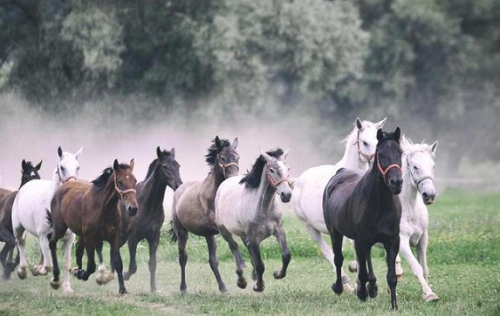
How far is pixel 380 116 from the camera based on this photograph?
2253 inches

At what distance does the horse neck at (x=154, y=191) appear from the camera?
1700 cm

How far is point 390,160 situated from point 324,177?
4175 mm

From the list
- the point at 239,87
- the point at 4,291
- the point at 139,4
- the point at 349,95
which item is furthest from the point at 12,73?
the point at 4,291

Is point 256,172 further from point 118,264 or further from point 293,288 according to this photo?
point 118,264

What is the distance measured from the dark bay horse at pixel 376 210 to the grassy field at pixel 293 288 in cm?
44

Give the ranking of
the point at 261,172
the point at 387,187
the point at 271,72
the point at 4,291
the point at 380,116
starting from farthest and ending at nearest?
1. the point at 380,116
2. the point at 271,72
3. the point at 4,291
4. the point at 261,172
5. the point at 387,187

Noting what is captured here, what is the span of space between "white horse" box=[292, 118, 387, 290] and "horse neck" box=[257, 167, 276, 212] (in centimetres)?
141

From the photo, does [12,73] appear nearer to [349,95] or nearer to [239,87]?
[239,87]

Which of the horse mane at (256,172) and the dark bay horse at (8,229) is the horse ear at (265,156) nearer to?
the horse mane at (256,172)

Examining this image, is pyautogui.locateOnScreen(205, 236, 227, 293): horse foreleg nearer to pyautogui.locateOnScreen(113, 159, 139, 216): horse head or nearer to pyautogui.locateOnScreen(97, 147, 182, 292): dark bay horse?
pyautogui.locateOnScreen(97, 147, 182, 292): dark bay horse

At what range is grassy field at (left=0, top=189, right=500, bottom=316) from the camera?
43.0 feet

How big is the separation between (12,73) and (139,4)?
579 cm

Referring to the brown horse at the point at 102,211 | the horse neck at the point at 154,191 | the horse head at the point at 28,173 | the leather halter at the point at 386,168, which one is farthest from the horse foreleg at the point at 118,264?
the horse head at the point at 28,173

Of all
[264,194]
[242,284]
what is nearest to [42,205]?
[242,284]
